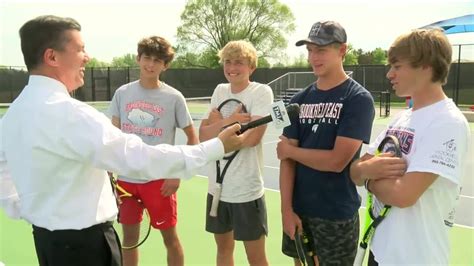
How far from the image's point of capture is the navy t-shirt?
8.34ft

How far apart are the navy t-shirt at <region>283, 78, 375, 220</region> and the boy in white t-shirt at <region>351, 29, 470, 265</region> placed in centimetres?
43

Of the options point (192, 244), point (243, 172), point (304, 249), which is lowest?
point (192, 244)

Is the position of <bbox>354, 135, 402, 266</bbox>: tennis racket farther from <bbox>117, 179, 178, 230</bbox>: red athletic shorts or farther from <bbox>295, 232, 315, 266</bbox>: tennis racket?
<bbox>117, 179, 178, 230</bbox>: red athletic shorts

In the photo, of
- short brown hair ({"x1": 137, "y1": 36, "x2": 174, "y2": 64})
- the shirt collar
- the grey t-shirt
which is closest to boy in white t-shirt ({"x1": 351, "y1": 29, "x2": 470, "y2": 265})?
the shirt collar

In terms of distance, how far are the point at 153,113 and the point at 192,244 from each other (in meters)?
1.56

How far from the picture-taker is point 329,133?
261cm

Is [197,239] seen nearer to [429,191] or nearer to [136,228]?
[136,228]

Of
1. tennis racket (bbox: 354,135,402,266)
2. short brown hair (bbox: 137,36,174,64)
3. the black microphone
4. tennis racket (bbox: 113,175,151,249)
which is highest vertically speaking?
short brown hair (bbox: 137,36,174,64)

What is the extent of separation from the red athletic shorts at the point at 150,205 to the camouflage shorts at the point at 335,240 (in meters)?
1.27

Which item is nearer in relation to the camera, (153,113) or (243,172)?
(243,172)

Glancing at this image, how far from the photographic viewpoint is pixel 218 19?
46.8 m

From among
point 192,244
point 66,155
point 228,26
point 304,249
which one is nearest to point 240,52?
point 304,249

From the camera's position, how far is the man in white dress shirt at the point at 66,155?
75.8 inches

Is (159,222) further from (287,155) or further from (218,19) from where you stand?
(218,19)
